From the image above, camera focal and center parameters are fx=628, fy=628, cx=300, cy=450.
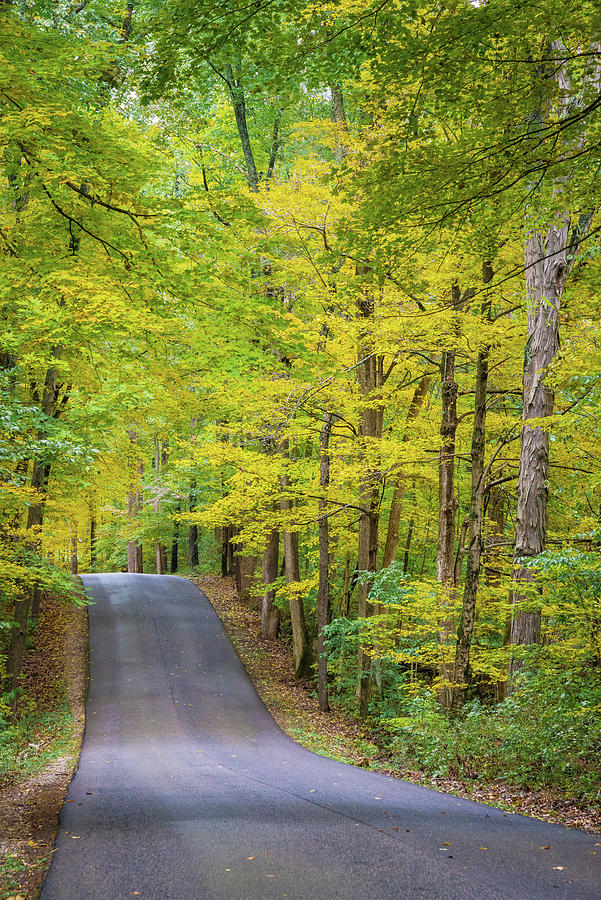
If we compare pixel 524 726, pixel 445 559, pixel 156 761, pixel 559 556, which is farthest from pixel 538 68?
pixel 156 761

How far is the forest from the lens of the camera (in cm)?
454

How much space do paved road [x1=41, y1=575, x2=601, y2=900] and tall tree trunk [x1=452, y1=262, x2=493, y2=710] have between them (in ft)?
6.72

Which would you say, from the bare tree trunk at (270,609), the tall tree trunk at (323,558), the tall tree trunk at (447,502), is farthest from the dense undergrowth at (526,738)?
the bare tree trunk at (270,609)

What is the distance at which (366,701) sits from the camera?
531 inches

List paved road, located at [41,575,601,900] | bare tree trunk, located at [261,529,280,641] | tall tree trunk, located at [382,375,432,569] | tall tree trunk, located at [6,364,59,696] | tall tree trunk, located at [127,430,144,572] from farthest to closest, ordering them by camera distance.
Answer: tall tree trunk, located at [127,430,144,572] < bare tree trunk, located at [261,529,280,641] < tall tree trunk, located at [382,375,432,569] < tall tree trunk, located at [6,364,59,696] < paved road, located at [41,575,601,900]

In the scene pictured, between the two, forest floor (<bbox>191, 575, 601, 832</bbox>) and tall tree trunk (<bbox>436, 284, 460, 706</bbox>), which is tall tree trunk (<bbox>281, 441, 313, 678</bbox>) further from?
tall tree trunk (<bbox>436, 284, 460, 706</bbox>)

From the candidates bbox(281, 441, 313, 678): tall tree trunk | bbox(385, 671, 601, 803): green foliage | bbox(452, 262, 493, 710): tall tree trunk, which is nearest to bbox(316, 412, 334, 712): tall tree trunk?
bbox(281, 441, 313, 678): tall tree trunk

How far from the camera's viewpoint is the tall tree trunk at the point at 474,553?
9.34 m

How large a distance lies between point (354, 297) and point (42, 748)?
8853mm

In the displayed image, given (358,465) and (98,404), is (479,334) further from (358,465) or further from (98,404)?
(98,404)

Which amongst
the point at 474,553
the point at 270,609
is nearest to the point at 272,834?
the point at 474,553

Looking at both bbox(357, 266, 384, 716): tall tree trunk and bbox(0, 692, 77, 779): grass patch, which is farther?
bbox(357, 266, 384, 716): tall tree trunk

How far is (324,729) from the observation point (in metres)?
12.6

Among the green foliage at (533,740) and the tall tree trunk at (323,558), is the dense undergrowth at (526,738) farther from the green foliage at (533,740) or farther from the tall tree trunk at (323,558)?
the tall tree trunk at (323,558)
